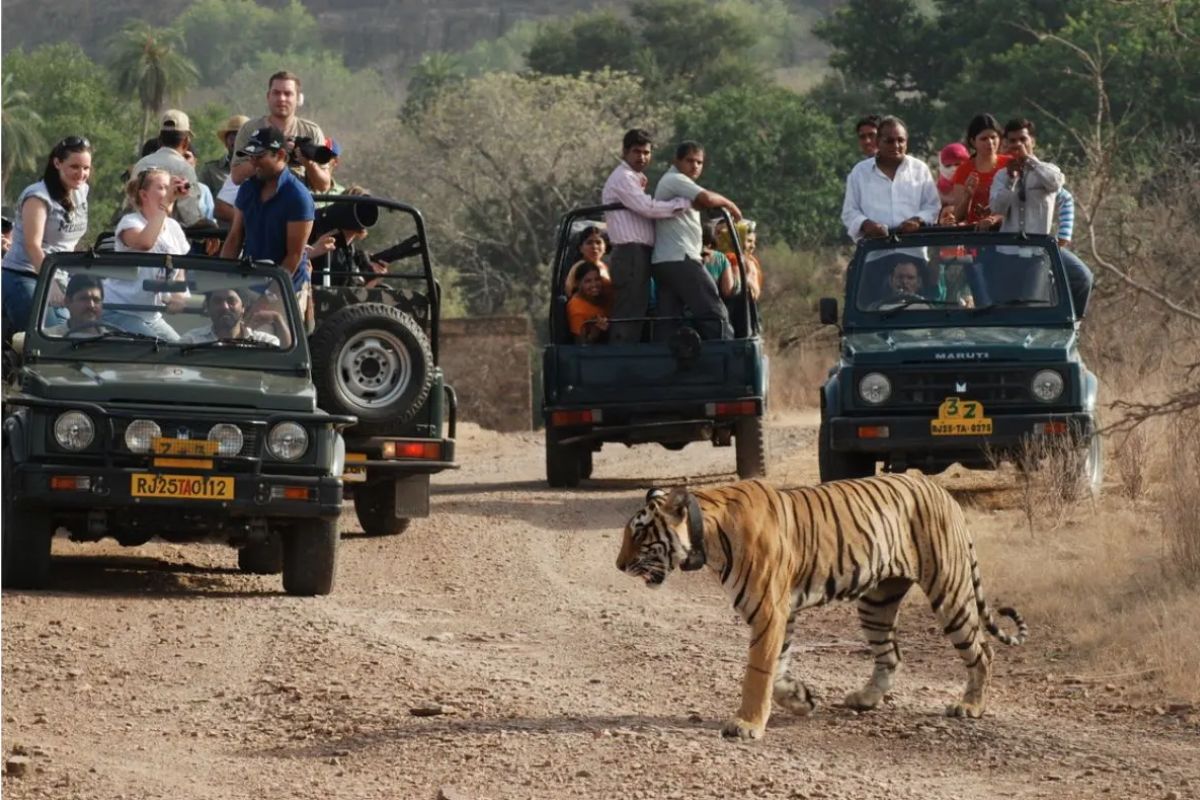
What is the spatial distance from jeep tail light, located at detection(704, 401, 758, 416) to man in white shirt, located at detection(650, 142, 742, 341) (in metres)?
0.46

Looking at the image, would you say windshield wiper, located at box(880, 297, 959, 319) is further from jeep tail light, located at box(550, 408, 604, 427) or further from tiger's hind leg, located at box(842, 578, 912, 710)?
tiger's hind leg, located at box(842, 578, 912, 710)

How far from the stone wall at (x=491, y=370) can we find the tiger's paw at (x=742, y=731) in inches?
919

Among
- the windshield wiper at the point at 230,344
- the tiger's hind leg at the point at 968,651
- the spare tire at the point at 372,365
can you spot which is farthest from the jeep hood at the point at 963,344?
the tiger's hind leg at the point at 968,651

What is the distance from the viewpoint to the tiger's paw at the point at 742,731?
7449 millimetres

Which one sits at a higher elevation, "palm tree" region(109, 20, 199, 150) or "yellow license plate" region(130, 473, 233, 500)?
"palm tree" region(109, 20, 199, 150)

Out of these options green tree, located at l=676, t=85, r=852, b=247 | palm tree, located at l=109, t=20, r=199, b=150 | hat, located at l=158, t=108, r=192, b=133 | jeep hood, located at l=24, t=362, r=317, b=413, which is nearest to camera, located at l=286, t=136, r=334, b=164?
hat, located at l=158, t=108, r=192, b=133

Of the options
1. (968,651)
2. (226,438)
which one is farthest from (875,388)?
(968,651)

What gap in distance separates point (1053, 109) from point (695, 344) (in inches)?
1090

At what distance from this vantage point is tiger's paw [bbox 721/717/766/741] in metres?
7.45

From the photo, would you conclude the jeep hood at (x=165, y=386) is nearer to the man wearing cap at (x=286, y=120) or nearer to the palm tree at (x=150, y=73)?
the man wearing cap at (x=286, y=120)

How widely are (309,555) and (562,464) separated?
19.0 ft

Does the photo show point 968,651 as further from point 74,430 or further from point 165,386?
point 74,430

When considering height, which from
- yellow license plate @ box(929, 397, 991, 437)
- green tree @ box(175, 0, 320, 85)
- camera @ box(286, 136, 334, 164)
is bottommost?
yellow license plate @ box(929, 397, 991, 437)

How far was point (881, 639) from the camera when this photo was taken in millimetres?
8148
